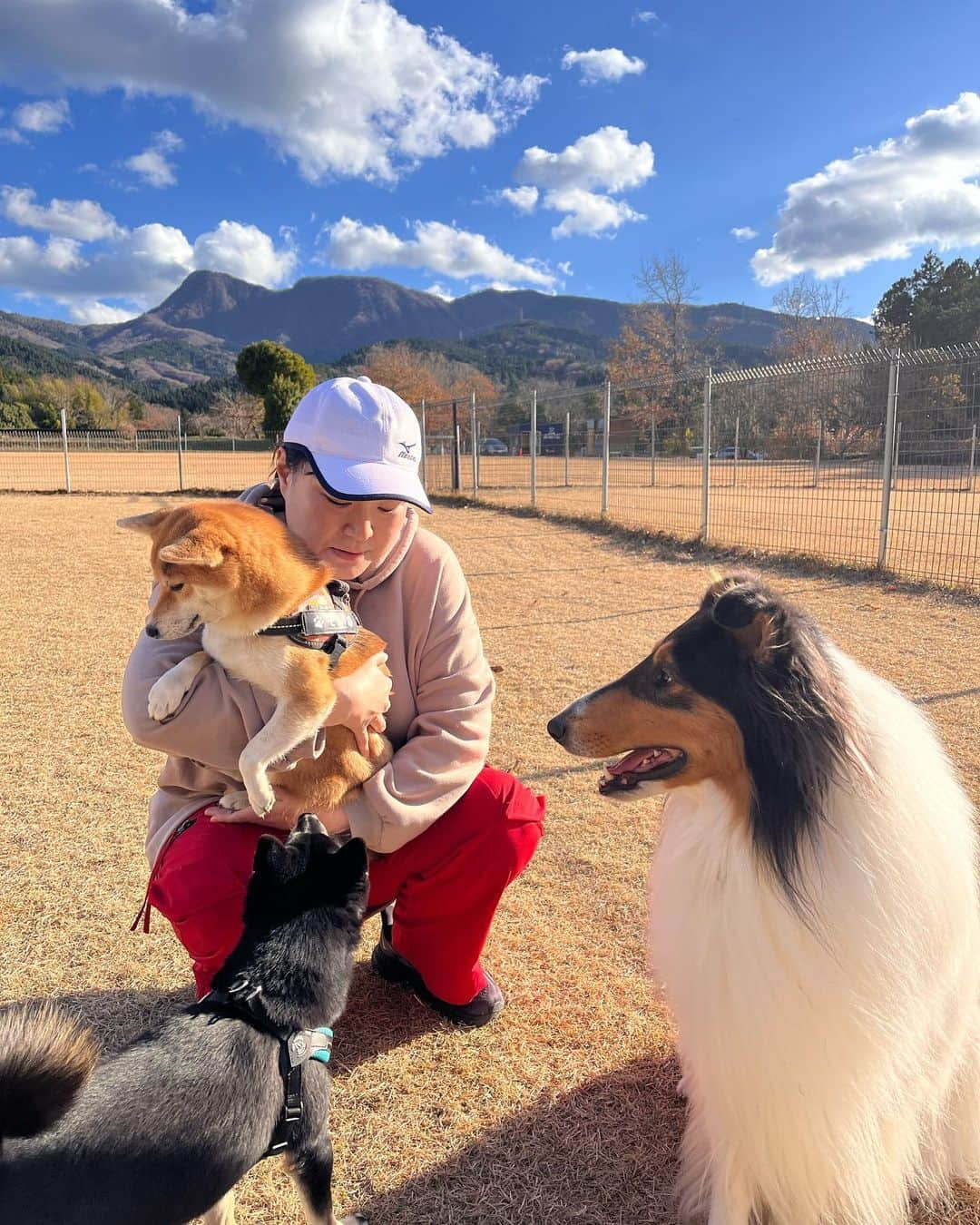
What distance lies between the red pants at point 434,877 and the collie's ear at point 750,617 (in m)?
1.03

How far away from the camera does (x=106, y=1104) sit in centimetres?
136

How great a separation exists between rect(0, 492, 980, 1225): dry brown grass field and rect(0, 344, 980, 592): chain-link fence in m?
3.37

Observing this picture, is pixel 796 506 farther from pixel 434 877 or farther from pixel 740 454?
pixel 434 877

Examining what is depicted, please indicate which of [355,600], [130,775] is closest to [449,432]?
[130,775]

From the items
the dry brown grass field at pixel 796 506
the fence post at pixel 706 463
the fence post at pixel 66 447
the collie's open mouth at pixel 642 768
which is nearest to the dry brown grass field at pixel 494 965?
the collie's open mouth at pixel 642 768

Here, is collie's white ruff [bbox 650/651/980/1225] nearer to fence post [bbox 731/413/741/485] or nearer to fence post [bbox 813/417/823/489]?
fence post [bbox 813/417/823/489]

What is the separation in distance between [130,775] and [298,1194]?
2829mm

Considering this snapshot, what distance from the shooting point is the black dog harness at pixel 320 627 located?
2006 millimetres

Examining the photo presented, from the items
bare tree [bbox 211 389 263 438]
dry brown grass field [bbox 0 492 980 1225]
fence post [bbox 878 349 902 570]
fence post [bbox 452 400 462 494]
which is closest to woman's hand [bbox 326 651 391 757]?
dry brown grass field [bbox 0 492 980 1225]

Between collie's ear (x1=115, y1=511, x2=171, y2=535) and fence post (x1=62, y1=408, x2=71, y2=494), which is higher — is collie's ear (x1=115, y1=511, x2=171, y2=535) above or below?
below

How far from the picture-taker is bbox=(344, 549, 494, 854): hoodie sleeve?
2.11 metres

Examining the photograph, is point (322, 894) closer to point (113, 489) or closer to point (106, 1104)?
point (106, 1104)

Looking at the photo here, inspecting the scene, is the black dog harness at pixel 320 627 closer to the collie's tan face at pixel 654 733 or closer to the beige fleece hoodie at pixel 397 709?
the beige fleece hoodie at pixel 397 709

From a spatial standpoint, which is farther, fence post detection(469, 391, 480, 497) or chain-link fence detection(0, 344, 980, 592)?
fence post detection(469, 391, 480, 497)
